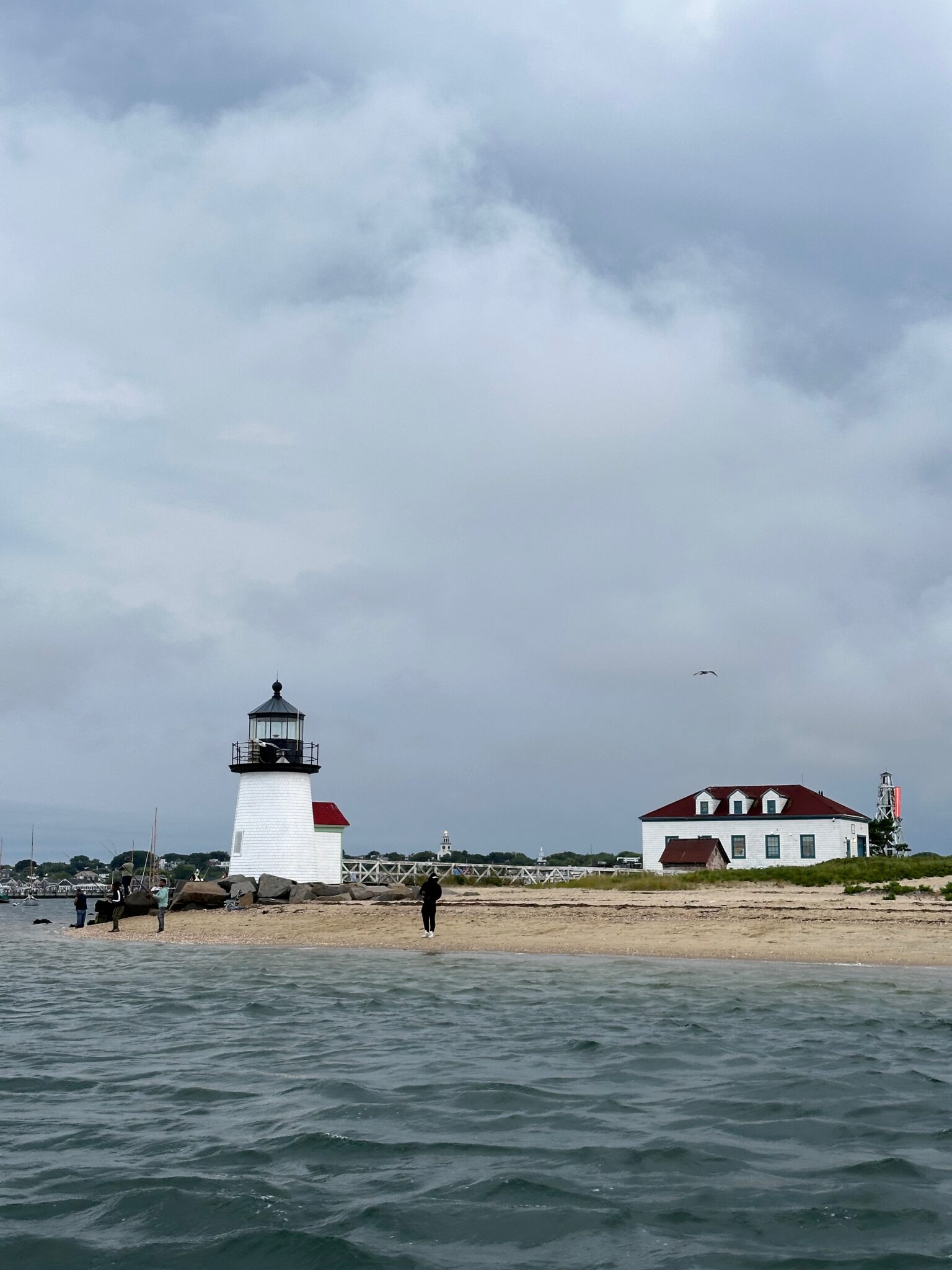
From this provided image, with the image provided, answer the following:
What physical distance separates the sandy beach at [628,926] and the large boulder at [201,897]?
4.21 feet

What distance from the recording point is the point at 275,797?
43500 millimetres

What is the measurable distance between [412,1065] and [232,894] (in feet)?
98.9

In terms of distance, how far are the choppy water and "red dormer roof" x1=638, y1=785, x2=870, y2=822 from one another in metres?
39.7

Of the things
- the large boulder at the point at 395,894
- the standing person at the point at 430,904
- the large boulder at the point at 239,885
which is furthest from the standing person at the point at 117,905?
the standing person at the point at 430,904

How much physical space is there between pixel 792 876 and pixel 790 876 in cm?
11

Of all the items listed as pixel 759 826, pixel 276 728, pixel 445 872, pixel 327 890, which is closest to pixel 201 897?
pixel 327 890

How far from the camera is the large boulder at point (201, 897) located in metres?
41.9

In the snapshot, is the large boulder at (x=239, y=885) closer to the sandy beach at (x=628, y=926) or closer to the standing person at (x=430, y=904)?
the sandy beach at (x=628, y=926)

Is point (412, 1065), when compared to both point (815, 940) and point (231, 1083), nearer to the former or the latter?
point (231, 1083)

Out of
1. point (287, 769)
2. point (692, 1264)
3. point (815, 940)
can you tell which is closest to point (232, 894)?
point (287, 769)

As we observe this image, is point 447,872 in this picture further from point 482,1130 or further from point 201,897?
point 482,1130

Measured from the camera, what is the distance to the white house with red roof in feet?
188

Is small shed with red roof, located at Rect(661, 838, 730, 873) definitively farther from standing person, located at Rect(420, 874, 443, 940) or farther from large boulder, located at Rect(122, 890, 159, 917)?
standing person, located at Rect(420, 874, 443, 940)

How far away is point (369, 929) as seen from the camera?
107 ft
